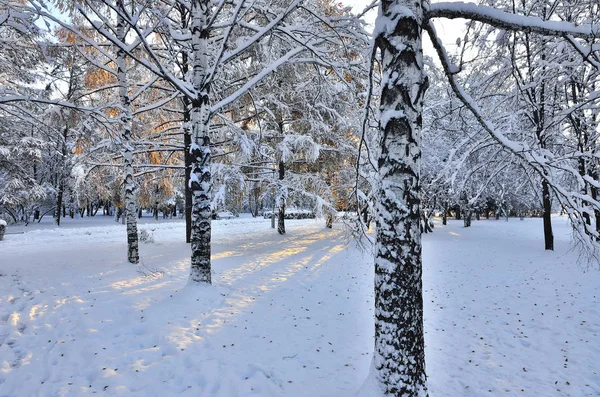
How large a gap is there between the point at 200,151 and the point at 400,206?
493 centimetres

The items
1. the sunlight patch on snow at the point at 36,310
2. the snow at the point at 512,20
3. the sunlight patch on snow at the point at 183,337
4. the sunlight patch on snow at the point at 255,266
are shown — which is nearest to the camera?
the snow at the point at 512,20

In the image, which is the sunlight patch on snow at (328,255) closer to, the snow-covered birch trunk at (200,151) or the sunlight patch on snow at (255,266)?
the sunlight patch on snow at (255,266)

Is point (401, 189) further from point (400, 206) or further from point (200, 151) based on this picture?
point (200, 151)

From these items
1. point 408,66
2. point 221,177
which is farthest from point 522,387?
point 221,177

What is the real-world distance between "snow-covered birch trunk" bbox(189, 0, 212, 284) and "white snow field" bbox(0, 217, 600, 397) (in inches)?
29.2

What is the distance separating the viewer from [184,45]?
7805 millimetres

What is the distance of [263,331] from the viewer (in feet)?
17.2

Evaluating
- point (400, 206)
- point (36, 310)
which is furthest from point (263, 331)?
point (36, 310)

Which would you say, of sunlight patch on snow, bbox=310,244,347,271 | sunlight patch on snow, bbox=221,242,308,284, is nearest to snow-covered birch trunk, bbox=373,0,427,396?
sunlight patch on snow, bbox=221,242,308,284

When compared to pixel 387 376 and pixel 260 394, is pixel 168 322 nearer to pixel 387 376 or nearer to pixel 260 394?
pixel 260 394

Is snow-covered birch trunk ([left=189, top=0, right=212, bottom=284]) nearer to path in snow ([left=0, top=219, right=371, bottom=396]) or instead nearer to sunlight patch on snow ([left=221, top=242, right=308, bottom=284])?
path in snow ([left=0, top=219, right=371, bottom=396])

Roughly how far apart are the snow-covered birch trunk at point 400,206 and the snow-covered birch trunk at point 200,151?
4.61 meters

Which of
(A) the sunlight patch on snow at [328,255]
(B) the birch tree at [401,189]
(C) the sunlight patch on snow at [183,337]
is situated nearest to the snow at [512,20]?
(B) the birch tree at [401,189]

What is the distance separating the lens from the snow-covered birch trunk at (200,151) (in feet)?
21.3
